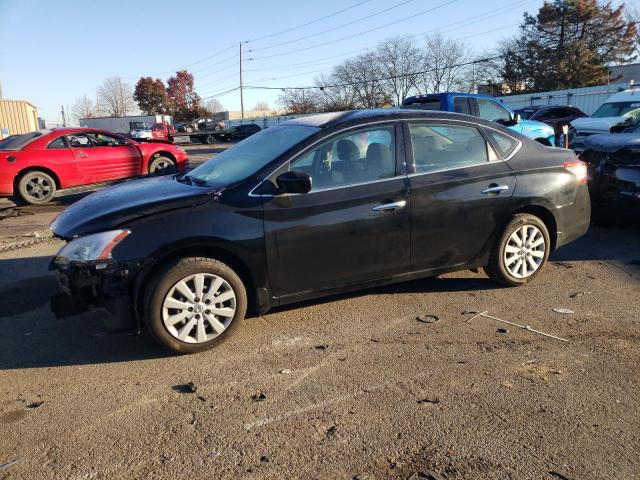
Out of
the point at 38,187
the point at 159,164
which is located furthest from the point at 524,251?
the point at 38,187

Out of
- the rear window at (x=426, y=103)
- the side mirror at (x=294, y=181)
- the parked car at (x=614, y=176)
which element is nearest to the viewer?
the side mirror at (x=294, y=181)

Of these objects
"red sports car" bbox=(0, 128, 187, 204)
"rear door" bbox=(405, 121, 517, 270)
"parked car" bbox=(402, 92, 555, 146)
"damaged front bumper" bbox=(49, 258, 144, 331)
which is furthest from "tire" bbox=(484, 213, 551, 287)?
"red sports car" bbox=(0, 128, 187, 204)

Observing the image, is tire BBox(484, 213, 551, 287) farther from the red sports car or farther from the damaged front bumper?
the red sports car

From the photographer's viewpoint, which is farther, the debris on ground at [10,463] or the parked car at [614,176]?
the parked car at [614,176]

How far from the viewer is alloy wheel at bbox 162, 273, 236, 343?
12.4ft

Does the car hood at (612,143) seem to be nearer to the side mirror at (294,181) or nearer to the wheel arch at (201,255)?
the side mirror at (294,181)

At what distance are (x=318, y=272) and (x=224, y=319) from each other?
0.82m

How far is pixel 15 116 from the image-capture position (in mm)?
35250

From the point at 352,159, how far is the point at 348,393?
77.3 inches

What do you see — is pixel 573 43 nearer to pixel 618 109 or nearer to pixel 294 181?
pixel 618 109

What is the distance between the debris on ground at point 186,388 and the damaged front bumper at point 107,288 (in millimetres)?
577

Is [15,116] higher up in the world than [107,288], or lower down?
higher up

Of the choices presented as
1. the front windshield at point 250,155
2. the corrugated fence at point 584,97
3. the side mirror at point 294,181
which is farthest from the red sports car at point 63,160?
the corrugated fence at point 584,97

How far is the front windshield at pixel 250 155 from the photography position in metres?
4.27
